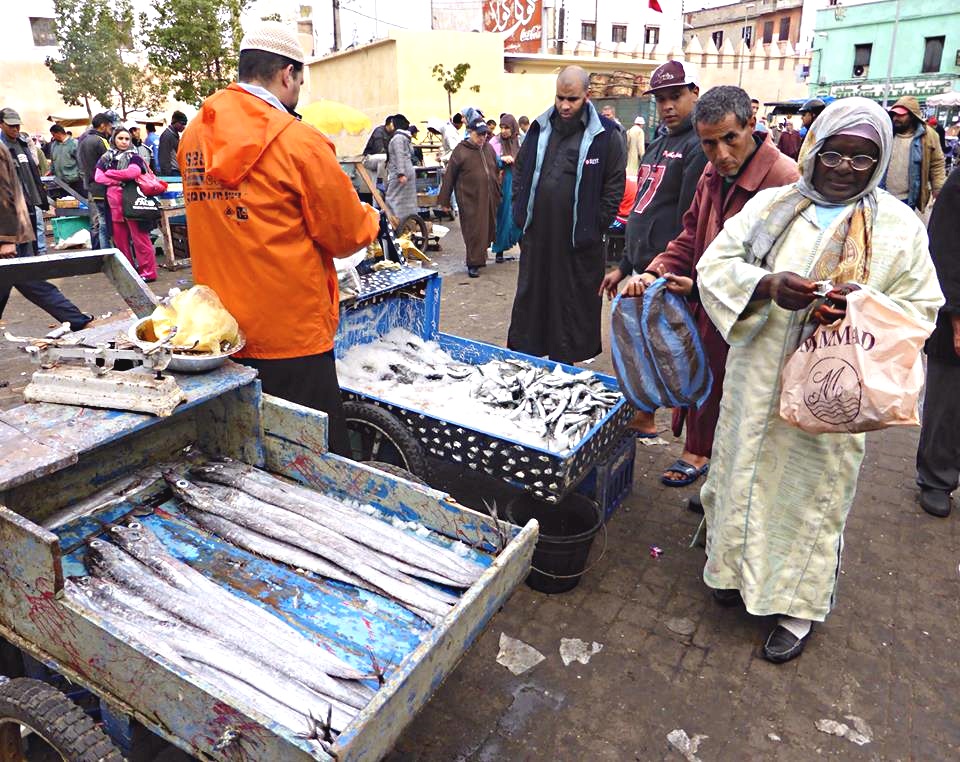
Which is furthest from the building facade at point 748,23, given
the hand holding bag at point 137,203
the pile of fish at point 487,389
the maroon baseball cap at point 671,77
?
the pile of fish at point 487,389

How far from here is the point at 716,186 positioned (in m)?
3.44

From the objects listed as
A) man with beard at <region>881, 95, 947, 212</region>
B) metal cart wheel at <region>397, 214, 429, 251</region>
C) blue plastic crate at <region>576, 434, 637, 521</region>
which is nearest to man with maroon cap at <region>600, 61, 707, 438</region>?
blue plastic crate at <region>576, 434, 637, 521</region>

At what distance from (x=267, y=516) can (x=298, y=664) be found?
0.75 metres

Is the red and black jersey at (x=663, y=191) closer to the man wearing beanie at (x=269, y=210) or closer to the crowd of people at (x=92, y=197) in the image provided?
the man wearing beanie at (x=269, y=210)

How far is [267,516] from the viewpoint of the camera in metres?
2.57

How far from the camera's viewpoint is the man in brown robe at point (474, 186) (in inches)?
392

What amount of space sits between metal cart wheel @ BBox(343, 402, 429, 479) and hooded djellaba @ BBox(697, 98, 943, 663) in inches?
57.4

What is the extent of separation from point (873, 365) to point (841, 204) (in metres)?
0.65

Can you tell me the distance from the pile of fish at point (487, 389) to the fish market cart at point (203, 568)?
1.05 meters

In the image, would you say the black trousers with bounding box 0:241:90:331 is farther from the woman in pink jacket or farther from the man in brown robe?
the man in brown robe

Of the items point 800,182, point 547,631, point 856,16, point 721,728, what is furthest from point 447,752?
point 856,16

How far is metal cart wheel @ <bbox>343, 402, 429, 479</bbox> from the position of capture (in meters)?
3.72

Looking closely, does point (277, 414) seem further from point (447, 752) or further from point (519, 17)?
point (519, 17)

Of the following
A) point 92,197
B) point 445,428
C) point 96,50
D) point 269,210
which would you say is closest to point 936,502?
point 445,428
